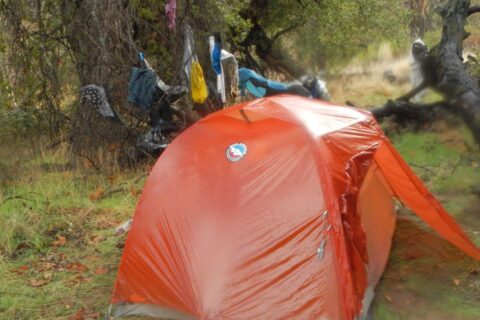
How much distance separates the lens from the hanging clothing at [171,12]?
26.2ft

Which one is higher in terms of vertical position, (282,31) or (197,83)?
(197,83)

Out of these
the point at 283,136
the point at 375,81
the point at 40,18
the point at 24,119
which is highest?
the point at 40,18

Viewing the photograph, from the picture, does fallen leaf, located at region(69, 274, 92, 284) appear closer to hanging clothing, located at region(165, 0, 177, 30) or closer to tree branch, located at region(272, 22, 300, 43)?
hanging clothing, located at region(165, 0, 177, 30)

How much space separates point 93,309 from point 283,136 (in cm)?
206

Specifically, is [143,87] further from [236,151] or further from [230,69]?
[236,151]

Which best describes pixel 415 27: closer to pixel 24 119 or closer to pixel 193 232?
pixel 24 119

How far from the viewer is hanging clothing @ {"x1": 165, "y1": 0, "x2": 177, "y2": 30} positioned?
8.00 meters

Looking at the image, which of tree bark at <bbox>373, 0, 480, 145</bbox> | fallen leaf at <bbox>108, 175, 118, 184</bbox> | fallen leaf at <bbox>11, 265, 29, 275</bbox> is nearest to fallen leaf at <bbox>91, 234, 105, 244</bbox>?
fallen leaf at <bbox>11, 265, 29, 275</bbox>

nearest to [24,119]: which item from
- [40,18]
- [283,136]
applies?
[40,18]

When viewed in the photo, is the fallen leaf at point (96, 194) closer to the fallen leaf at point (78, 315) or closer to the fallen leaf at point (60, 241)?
the fallen leaf at point (60, 241)

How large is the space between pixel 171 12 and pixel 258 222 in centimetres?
476

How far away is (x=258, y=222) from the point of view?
4.16 m

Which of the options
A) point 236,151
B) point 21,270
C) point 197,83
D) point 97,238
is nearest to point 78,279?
point 21,270

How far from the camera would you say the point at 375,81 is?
1409cm
